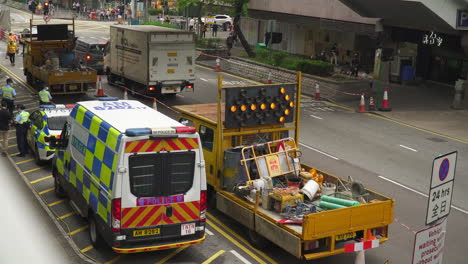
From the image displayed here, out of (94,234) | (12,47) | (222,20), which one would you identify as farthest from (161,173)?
(222,20)

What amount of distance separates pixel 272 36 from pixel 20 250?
105 feet

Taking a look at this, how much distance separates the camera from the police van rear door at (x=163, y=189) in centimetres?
1041

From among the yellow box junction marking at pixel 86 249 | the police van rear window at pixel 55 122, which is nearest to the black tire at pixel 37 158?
the police van rear window at pixel 55 122

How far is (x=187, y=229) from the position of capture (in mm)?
10977

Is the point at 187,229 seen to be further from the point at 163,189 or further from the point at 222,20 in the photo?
the point at 222,20

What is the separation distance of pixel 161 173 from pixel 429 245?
17.7 ft

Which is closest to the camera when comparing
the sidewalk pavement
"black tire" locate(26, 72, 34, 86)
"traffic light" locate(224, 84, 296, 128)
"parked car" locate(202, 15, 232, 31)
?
"traffic light" locate(224, 84, 296, 128)

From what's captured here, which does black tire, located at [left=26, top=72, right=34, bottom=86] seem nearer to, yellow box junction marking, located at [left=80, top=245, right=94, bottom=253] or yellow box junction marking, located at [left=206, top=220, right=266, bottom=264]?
yellow box junction marking, located at [left=206, top=220, right=266, bottom=264]

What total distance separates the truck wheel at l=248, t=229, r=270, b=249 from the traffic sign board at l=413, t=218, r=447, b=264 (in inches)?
211

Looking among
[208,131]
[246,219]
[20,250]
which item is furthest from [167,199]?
[20,250]

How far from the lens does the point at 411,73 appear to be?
35469 mm

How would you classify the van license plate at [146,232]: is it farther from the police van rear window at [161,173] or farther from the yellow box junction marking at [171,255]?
the yellow box junction marking at [171,255]

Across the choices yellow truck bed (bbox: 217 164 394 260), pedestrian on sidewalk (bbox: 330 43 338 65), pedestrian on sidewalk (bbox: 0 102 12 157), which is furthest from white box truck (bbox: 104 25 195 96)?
pedestrian on sidewalk (bbox: 330 43 338 65)

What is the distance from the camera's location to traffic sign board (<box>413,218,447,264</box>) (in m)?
6.22
